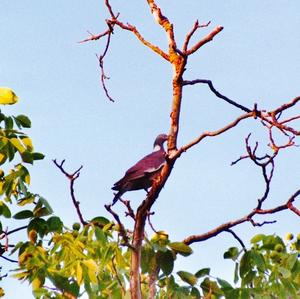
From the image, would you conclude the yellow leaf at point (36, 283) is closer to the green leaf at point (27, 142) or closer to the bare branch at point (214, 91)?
the green leaf at point (27, 142)

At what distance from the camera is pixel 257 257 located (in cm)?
646

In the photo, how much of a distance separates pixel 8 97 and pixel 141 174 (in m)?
4.20

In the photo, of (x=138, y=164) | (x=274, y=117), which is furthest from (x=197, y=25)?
(x=138, y=164)

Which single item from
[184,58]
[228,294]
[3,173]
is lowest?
[228,294]

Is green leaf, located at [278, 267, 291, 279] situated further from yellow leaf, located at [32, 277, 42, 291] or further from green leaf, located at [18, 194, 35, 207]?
green leaf, located at [18, 194, 35, 207]

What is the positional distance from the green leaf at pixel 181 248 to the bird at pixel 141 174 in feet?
11.5

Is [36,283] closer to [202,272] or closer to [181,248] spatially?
[181,248]

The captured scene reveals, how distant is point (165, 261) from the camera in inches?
257

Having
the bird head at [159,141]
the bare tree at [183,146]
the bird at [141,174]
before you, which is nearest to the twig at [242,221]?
the bare tree at [183,146]

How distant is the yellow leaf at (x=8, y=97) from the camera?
19.8 feet

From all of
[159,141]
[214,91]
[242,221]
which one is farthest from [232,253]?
[159,141]

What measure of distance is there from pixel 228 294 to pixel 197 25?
2.07 metres

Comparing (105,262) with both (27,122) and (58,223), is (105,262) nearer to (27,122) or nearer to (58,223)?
(58,223)

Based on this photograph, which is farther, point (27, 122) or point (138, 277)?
point (27, 122)
